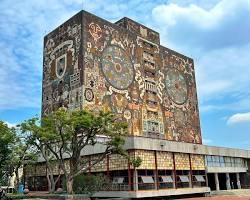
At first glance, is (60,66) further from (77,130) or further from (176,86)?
(77,130)

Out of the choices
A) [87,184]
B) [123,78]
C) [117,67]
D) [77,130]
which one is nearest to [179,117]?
[123,78]

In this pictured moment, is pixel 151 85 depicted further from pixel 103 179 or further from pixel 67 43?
pixel 103 179

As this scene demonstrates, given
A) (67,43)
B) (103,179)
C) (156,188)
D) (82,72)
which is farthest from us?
(67,43)

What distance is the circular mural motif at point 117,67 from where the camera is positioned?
5325 centimetres

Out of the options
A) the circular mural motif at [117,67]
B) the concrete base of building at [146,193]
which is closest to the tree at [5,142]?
the concrete base of building at [146,193]

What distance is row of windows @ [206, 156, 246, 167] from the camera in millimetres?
48156

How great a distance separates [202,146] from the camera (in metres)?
46.6

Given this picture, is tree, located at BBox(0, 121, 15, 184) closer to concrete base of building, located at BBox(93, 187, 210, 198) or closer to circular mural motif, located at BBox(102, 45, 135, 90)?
concrete base of building, located at BBox(93, 187, 210, 198)

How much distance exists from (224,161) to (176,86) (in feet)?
68.6

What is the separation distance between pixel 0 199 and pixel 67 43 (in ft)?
108

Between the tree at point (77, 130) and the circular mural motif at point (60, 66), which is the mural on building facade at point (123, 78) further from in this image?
the tree at point (77, 130)

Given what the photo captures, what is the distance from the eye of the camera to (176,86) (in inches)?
2670

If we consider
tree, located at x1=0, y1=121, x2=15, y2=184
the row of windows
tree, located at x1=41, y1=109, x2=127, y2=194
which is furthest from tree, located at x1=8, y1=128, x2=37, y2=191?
the row of windows

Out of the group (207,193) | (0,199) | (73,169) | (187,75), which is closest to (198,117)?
(187,75)
